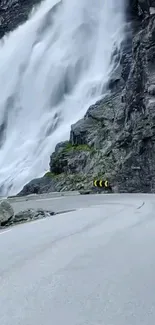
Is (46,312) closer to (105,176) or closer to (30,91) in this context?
(105,176)

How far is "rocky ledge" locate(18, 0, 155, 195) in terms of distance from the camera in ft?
93.0

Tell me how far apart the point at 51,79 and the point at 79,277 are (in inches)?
1621

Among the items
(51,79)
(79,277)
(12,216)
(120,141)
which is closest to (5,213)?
(12,216)

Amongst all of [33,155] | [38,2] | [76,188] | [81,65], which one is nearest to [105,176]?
[76,188]

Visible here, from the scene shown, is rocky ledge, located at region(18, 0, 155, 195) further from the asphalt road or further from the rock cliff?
the asphalt road

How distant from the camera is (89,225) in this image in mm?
10094

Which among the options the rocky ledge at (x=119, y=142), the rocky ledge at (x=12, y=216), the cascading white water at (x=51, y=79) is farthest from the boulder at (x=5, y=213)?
the cascading white water at (x=51, y=79)

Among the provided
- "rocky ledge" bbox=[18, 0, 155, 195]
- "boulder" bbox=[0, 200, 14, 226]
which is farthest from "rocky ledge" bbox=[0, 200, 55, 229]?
"rocky ledge" bbox=[18, 0, 155, 195]

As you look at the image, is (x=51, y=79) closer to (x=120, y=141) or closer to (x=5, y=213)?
(x=120, y=141)

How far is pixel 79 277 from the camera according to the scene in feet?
16.8

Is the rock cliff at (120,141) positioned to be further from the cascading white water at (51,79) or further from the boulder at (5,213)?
the boulder at (5,213)

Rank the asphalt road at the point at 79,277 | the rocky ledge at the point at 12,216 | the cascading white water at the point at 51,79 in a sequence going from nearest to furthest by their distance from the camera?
the asphalt road at the point at 79,277 → the rocky ledge at the point at 12,216 → the cascading white water at the point at 51,79

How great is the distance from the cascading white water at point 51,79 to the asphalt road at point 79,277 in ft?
89.3

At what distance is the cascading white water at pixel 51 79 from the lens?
124 feet
